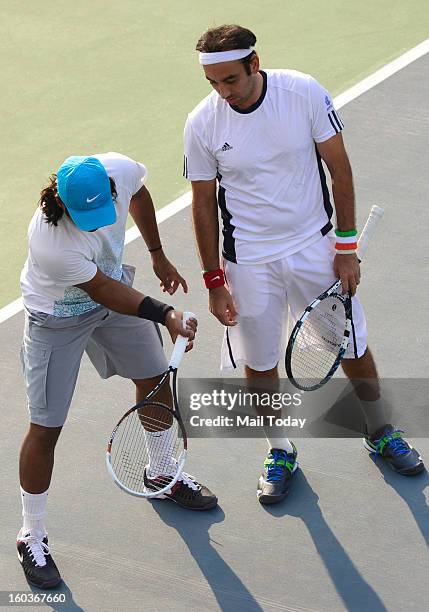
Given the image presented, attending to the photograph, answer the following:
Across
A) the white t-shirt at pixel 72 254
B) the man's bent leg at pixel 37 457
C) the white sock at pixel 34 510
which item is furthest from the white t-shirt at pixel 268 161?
the white sock at pixel 34 510

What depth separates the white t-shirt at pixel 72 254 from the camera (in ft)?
17.9

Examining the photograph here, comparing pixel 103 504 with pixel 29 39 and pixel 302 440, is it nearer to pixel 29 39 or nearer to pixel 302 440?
pixel 302 440

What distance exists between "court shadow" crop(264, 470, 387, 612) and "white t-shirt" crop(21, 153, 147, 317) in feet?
4.65

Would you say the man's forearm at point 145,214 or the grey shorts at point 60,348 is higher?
the man's forearm at point 145,214

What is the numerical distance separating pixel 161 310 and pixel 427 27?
6558mm

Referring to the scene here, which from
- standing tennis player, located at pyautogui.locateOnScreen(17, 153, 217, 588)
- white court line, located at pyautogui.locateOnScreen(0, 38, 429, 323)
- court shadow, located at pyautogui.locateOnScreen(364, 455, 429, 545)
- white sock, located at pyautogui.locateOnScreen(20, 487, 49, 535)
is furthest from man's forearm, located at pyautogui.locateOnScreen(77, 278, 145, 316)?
white court line, located at pyautogui.locateOnScreen(0, 38, 429, 323)

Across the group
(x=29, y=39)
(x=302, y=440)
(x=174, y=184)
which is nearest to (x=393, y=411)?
(x=302, y=440)

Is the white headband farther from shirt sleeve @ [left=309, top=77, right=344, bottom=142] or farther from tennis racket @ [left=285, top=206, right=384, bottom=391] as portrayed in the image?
tennis racket @ [left=285, top=206, right=384, bottom=391]

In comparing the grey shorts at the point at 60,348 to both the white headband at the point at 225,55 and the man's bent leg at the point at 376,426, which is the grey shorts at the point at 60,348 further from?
the white headband at the point at 225,55

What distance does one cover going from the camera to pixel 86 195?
209 inches

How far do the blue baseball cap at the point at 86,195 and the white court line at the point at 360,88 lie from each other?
3.08 metres

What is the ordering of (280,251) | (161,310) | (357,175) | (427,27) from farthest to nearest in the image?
(427,27)
(357,175)
(280,251)
(161,310)

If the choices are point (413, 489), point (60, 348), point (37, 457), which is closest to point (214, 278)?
point (60, 348)

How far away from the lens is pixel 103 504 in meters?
6.34
